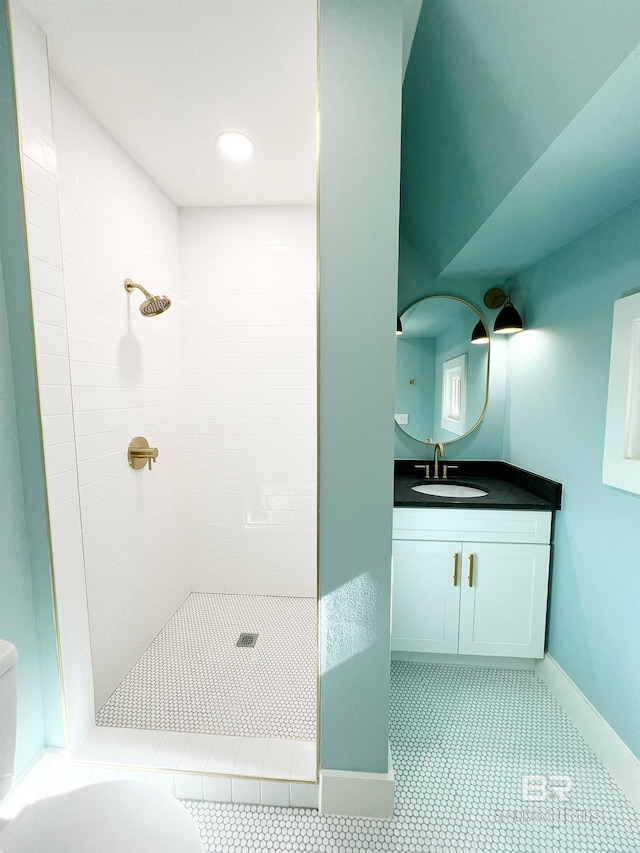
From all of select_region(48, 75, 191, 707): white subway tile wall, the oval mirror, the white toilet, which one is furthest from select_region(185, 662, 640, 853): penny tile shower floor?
the oval mirror

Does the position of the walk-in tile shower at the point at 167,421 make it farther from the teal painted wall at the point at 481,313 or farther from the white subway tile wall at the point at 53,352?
the teal painted wall at the point at 481,313

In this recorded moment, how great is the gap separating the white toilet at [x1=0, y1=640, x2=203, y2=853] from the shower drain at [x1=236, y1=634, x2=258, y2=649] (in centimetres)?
112

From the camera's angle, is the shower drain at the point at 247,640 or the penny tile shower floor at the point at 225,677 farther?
the shower drain at the point at 247,640

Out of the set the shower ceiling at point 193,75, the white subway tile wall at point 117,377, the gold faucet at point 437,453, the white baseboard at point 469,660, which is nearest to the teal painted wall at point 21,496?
the white subway tile wall at point 117,377

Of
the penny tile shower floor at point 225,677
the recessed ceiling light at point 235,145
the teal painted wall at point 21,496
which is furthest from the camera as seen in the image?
the recessed ceiling light at point 235,145

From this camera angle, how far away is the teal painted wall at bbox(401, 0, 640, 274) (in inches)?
34.5

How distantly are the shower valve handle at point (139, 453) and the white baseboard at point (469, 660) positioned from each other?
5.31ft

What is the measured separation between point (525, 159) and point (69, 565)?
2.06m

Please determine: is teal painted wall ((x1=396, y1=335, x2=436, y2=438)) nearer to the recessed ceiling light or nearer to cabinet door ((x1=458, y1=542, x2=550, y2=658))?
cabinet door ((x1=458, y1=542, x2=550, y2=658))

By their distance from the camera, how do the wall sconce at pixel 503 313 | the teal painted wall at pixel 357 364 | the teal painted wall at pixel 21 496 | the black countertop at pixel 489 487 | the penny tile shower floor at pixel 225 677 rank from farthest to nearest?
1. the wall sconce at pixel 503 313
2. the black countertop at pixel 489 487
3. the penny tile shower floor at pixel 225 677
4. the teal painted wall at pixel 21 496
5. the teal painted wall at pixel 357 364

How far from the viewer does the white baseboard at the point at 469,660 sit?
1967 mm

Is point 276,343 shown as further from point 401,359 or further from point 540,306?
point 540,306

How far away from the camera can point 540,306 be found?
1993 mm

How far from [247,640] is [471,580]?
47.8 inches
